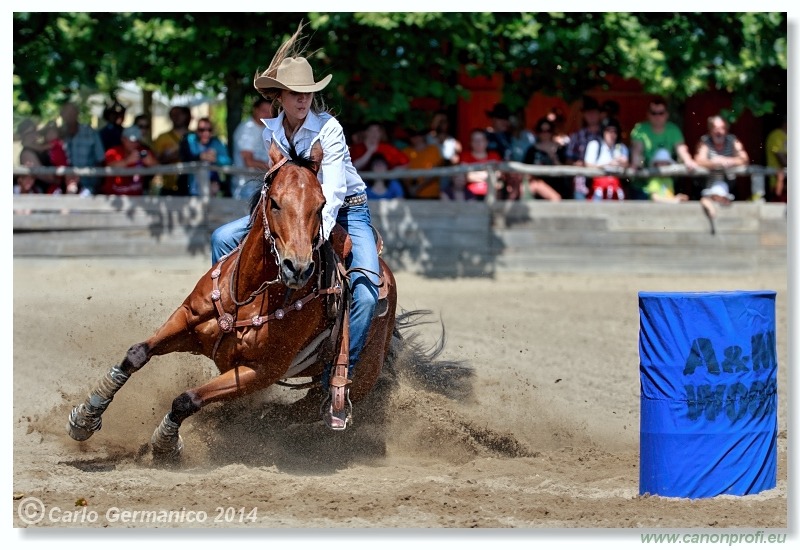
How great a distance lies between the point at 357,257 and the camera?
6.92 meters

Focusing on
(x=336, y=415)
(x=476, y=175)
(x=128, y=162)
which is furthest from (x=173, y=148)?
(x=336, y=415)

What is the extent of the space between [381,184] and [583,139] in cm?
244

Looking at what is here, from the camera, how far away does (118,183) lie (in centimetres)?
1378

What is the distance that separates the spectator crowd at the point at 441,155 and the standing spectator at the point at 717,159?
1cm

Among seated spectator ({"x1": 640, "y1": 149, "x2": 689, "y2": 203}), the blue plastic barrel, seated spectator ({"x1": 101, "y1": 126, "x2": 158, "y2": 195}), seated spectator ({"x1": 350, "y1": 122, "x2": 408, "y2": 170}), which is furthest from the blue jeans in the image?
seated spectator ({"x1": 640, "y1": 149, "x2": 689, "y2": 203})

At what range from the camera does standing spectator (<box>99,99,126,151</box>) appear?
13898 millimetres

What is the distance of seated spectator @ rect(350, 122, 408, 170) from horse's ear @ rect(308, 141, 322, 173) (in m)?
7.31

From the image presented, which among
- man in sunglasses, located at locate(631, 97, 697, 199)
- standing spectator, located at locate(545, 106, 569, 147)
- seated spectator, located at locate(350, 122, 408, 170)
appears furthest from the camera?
standing spectator, located at locate(545, 106, 569, 147)

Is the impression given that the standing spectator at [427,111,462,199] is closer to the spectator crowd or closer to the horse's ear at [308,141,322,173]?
the spectator crowd

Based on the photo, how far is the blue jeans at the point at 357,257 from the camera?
22.4 ft

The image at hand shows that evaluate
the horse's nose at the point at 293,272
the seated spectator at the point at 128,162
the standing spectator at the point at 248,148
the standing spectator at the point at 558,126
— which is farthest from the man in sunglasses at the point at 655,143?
the horse's nose at the point at 293,272

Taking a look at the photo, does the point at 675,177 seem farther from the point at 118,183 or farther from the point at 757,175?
the point at 118,183

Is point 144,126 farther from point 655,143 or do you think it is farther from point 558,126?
point 655,143

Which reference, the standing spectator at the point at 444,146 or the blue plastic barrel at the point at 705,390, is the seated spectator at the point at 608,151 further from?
the blue plastic barrel at the point at 705,390
